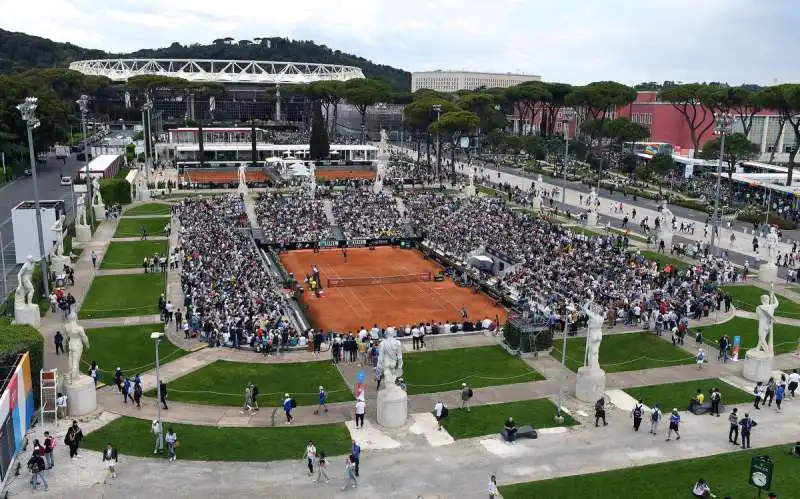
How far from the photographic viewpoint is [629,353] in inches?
1294

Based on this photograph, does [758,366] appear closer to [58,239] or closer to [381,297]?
[381,297]

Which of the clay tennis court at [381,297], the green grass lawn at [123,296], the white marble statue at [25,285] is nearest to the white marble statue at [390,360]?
the clay tennis court at [381,297]

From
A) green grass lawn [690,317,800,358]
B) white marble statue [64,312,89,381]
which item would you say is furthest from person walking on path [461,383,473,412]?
green grass lawn [690,317,800,358]

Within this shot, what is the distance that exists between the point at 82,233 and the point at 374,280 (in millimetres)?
24554

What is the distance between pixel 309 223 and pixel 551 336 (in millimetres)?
33142

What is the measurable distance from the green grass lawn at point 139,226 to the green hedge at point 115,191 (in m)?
6.79

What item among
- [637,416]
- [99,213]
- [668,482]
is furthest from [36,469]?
[99,213]

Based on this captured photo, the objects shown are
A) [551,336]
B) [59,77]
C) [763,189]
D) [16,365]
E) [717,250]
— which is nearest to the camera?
[16,365]

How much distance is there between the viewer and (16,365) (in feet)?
74.3

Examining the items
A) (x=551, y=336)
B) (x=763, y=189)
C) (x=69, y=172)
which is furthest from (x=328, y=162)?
(x=551, y=336)

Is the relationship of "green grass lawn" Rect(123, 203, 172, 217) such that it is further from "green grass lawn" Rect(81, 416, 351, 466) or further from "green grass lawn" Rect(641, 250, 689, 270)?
"green grass lawn" Rect(81, 416, 351, 466)

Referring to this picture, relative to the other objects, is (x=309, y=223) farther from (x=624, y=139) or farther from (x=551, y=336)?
(x=624, y=139)

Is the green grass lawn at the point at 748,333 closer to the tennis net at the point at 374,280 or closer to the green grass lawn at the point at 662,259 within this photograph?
the green grass lawn at the point at 662,259

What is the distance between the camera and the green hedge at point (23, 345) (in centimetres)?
2398
